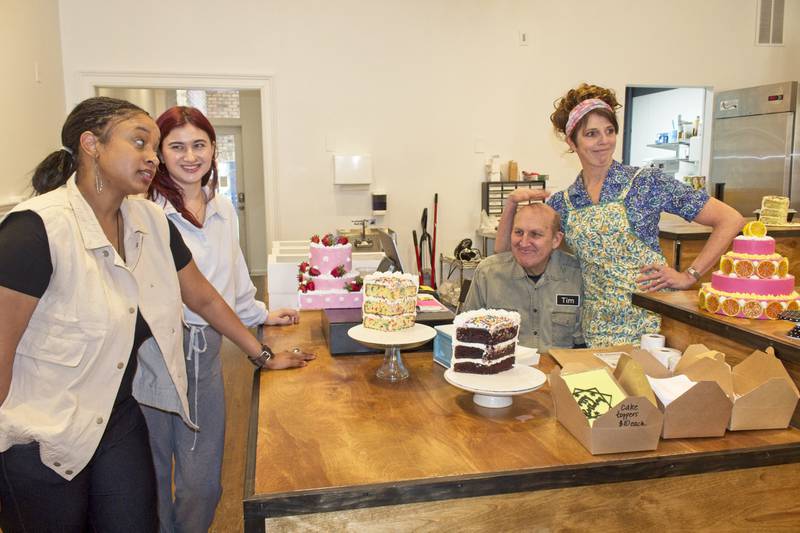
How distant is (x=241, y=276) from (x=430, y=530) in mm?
1492

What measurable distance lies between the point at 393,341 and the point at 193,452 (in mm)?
930

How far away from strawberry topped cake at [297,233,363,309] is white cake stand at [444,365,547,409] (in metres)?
0.85

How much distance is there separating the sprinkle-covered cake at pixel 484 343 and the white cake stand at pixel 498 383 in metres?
0.02

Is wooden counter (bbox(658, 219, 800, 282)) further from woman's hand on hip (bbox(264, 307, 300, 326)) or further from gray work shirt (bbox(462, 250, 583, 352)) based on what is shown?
woman's hand on hip (bbox(264, 307, 300, 326))

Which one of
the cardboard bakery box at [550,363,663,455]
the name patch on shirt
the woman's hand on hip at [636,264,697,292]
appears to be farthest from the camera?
the name patch on shirt

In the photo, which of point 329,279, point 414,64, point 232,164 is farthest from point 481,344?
point 232,164

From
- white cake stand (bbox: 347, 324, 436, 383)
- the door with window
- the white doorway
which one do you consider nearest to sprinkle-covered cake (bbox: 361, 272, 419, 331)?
white cake stand (bbox: 347, 324, 436, 383)

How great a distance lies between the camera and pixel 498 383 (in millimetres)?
1603

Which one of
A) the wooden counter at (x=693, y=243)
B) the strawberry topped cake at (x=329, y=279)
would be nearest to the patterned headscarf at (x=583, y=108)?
the strawberry topped cake at (x=329, y=279)

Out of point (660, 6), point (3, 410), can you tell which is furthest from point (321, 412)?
point (660, 6)

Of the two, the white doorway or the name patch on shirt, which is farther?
the white doorway

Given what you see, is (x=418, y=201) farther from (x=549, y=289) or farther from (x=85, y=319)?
(x=85, y=319)

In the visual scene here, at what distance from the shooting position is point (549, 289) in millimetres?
2641

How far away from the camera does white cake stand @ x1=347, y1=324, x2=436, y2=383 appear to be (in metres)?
1.82
